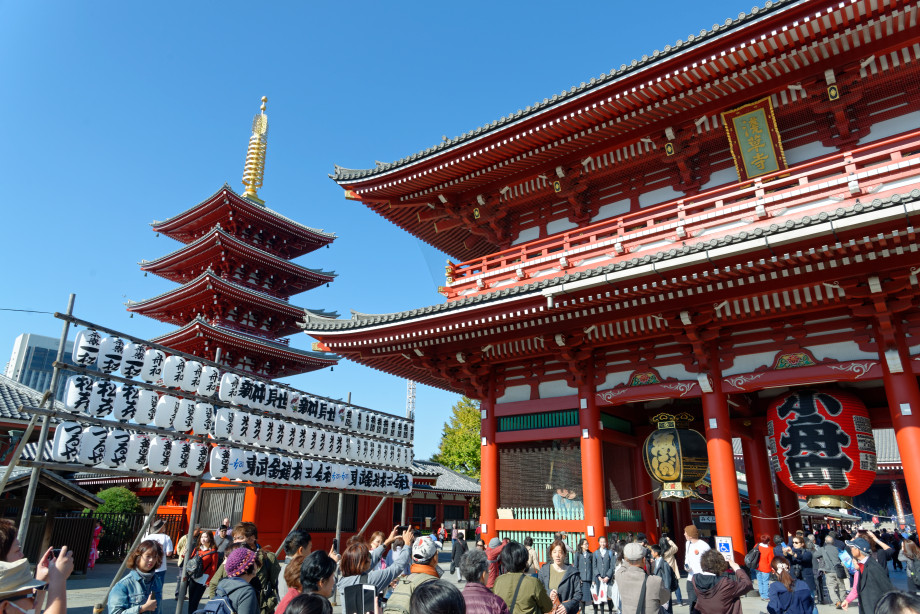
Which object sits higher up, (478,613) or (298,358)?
(298,358)

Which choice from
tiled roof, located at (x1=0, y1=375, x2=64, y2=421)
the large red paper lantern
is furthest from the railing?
tiled roof, located at (x1=0, y1=375, x2=64, y2=421)

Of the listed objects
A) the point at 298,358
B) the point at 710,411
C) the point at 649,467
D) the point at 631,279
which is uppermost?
the point at 298,358

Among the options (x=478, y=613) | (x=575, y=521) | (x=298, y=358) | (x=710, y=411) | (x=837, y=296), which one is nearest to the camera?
(x=478, y=613)

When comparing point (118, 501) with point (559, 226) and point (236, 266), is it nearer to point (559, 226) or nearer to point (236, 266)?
point (236, 266)

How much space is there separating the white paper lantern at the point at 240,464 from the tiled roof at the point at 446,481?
20.1m

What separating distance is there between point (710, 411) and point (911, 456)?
314 cm

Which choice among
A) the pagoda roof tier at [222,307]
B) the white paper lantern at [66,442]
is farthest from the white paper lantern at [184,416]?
the pagoda roof tier at [222,307]

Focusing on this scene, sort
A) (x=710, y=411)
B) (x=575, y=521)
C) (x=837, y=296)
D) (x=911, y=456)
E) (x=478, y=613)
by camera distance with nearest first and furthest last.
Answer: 1. (x=478, y=613)
2. (x=911, y=456)
3. (x=837, y=296)
4. (x=710, y=411)
5. (x=575, y=521)

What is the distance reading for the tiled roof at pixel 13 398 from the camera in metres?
17.8

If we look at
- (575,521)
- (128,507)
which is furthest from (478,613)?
(128,507)

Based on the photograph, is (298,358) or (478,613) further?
(298,358)

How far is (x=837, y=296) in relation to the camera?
32.3 ft

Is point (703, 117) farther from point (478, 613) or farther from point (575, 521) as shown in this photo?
point (478, 613)

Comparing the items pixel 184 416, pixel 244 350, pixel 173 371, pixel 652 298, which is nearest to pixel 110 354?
pixel 173 371
